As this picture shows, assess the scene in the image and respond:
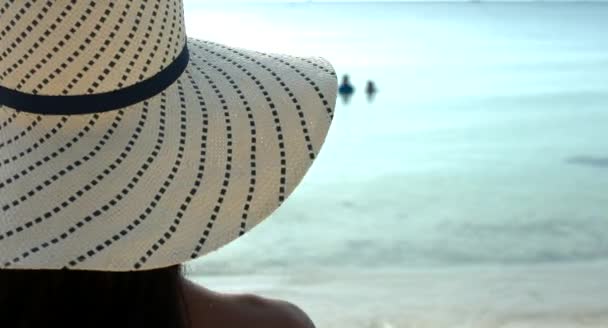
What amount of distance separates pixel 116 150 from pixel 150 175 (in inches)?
1.2

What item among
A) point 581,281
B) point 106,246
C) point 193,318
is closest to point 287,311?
point 193,318

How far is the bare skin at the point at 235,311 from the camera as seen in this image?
0.67 m

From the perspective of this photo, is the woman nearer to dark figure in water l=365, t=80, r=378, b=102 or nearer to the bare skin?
the bare skin

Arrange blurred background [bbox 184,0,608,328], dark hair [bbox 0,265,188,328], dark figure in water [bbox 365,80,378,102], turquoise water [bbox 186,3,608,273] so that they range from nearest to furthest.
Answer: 1. dark hair [bbox 0,265,188,328]
2. blurred background [bbox 184,0,608,328]
3. turquoise water [bbox 186,3,608,273]
4. dark figure in water [bbox 365,80,378,102]

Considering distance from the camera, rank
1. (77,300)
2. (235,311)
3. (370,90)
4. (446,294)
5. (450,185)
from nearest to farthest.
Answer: (77,300), (235,311), (446,294), (450,185), (370,90)

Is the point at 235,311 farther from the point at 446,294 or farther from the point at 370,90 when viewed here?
the point at 370,90

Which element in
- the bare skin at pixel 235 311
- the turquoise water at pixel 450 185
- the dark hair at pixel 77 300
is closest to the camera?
the dark hair at pixel 77 300

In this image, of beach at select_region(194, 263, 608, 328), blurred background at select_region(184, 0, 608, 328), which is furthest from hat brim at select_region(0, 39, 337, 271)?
beach at select_region(194, 263, 608, 328)

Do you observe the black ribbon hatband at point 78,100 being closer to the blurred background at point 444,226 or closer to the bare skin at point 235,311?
the bare skin at point 235,311

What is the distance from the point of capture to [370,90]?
34.2 ft

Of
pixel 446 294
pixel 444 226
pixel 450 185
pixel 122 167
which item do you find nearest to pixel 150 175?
pixel 122 167

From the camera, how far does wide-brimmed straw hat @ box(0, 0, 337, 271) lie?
1.86 feet

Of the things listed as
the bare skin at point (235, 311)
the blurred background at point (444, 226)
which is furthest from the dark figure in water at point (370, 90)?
the bare skin at point (235, 311)

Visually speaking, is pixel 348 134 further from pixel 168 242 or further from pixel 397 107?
pixel 168 242
